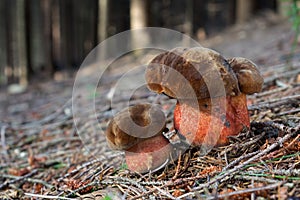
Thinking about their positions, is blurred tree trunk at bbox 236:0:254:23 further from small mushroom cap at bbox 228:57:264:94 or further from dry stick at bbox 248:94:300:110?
small mushroom cap at bbox 228:57:264:94

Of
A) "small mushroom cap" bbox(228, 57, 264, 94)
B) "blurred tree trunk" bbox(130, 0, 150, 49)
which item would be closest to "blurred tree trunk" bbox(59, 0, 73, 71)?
"blurred tree trunk" bbox(130, 0, 150, 49)

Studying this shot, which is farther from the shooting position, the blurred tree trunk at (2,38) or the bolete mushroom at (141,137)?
the blurred tree trunk at (2,38)

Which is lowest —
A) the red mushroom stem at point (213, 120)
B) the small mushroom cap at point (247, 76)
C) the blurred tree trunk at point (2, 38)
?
the blurred tree trunk at point (2, 38)

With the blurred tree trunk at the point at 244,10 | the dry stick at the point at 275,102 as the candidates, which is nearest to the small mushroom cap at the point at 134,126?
the dry stick at the point at 275,102

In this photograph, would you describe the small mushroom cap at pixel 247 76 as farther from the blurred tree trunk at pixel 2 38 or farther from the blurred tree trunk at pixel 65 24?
the blurred tree trunk at pixel 2 38

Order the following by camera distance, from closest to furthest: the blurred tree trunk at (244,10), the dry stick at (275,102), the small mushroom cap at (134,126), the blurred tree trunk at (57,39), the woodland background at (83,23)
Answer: the small mushroom cap at (134,126), the dry stick at (275,102), the blurred tree trunk at (244,10), the woodland background at (83,23), the blurred tree trunk at (57,39)

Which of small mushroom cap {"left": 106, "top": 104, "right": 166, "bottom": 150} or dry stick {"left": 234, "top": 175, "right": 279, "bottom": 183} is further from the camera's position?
small mushroom cap {"left": 106, "top": 104, "right": 166, "bottom": 150}

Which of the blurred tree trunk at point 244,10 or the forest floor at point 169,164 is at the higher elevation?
the blurred tree trunk at point 244,10

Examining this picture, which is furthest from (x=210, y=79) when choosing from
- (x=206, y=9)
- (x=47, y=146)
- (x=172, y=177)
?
(x=206, y=9)
